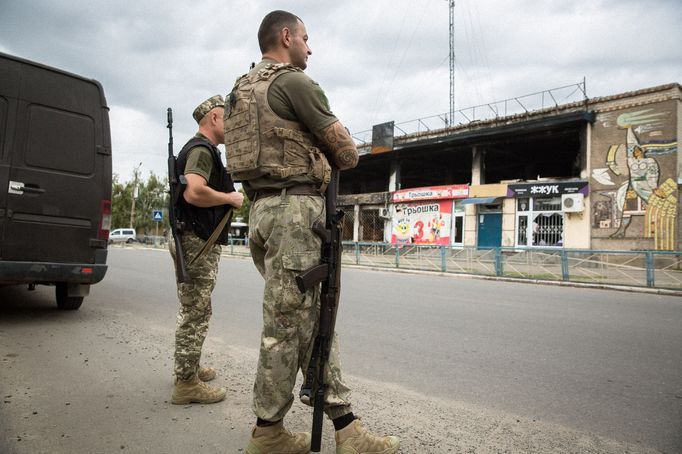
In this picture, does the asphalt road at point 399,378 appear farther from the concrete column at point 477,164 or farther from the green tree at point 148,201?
the green tree at point 148,201

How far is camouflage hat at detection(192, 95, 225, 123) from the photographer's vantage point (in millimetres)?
3137

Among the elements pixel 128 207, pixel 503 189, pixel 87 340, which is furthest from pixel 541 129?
pixel 128 207

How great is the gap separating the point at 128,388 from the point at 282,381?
5.46 feet

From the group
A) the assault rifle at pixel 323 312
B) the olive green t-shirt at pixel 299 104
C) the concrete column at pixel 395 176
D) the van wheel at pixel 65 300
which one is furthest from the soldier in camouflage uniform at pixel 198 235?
the concrete column at pixel 395 176

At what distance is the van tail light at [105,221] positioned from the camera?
5262 mm

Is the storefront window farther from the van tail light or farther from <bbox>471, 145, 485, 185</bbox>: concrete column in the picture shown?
the van tail light

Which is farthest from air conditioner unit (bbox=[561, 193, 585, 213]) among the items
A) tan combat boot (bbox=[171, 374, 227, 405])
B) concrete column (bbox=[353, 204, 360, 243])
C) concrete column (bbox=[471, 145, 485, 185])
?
tan combat boot (bbox=[171, 374, 227, 405])

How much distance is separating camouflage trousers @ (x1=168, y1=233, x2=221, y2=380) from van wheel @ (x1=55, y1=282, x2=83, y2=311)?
11.8 feet

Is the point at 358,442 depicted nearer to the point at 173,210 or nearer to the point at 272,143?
the point at 272,143

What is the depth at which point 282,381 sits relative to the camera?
6.73 feet

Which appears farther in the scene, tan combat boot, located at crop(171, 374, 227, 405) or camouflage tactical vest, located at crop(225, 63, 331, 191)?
tan combat boot, located at crop(171, 374, 227, 405)

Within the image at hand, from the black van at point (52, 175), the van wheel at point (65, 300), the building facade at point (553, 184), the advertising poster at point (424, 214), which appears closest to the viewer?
the black van at point (52, 175)

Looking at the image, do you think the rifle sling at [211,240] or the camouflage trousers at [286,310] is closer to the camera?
the camouflage trousers at [286,310]

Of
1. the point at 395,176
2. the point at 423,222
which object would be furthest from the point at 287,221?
the point at 395,176
